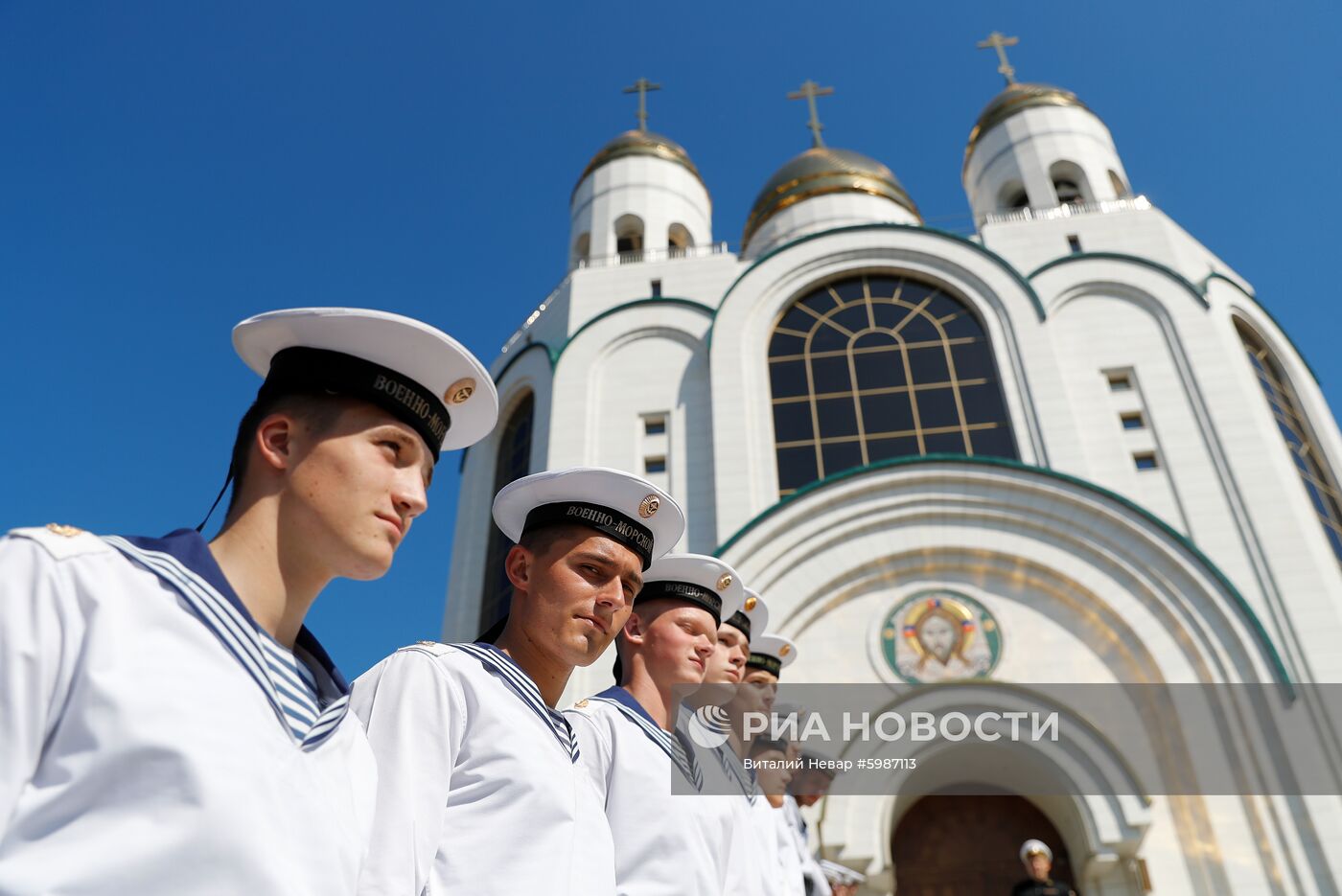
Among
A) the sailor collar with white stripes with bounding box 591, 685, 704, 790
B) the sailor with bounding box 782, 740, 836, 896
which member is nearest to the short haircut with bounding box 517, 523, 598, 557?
the sailor collar with white stripes with bounding box 591, 685, 704, 790

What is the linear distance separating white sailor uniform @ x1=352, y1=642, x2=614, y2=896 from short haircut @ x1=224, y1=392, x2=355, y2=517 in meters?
0.71

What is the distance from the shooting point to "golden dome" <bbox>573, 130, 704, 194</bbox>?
21.4 metres

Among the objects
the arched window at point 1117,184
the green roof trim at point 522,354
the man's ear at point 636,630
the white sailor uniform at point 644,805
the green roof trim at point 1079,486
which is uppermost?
the arched window at point 1117,184

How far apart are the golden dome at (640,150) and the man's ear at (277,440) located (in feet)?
66.9

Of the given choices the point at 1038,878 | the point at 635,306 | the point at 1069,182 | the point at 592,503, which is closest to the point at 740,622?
the point at 592,503

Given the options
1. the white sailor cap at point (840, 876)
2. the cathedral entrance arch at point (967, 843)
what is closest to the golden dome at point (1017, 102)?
the cathedral entrance arch at point (967, 843)

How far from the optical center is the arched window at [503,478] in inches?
606

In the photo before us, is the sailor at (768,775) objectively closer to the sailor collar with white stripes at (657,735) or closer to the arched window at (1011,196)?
the sailor collar with white stripes at (657,735)

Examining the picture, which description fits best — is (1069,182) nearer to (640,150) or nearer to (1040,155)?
(1040,155)

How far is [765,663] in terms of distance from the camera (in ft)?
20.0

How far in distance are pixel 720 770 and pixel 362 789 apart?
2429mm

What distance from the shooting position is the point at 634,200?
67.0 ft

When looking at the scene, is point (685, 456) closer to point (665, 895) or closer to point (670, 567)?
point (670, 567)

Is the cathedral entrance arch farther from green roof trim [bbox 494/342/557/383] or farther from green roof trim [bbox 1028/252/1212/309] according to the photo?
green roof trim [bbox 494/342/557/383]
